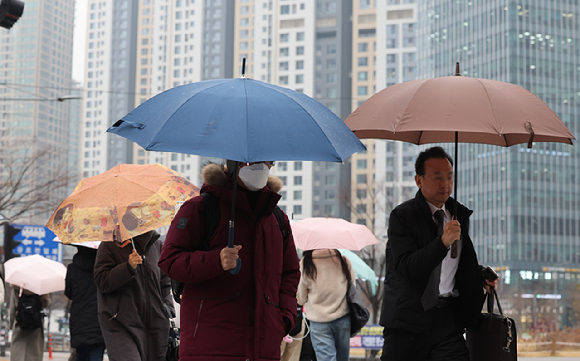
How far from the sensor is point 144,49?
403 ft

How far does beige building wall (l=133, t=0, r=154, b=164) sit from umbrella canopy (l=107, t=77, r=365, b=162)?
118 m

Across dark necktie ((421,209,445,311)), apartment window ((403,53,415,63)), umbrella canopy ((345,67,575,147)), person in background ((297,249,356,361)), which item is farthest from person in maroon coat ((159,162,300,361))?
apartment window ((403,53,415,63))

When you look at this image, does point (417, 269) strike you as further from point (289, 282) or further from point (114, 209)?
point (114, 209)

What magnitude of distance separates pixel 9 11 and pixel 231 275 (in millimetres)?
4969

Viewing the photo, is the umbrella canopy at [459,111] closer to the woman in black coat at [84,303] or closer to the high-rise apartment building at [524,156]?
the woman in black coat at [84,303]

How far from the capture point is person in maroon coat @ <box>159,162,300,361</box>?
12.2 feet

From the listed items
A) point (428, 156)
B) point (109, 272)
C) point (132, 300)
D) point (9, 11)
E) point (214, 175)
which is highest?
point (9, 11)

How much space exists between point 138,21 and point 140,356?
404 ft

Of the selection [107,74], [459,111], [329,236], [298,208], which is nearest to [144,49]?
[107,74]

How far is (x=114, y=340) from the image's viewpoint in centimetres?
595

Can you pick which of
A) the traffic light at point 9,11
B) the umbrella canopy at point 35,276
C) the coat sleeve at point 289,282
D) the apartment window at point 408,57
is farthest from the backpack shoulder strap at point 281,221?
the apartment window at point 408,57

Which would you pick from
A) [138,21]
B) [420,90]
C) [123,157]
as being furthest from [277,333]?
[138,21]

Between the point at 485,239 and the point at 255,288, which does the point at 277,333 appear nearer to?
the point at 255,288

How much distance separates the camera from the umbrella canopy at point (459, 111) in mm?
4258
